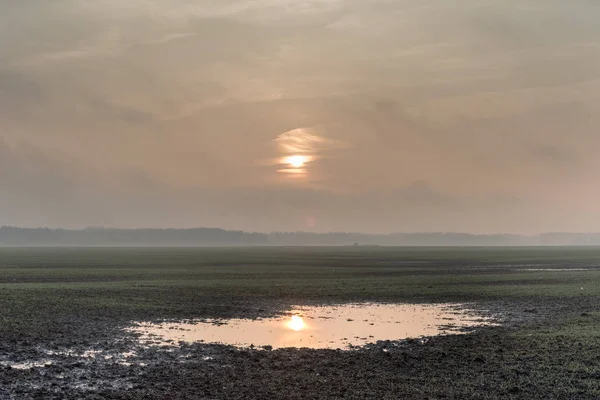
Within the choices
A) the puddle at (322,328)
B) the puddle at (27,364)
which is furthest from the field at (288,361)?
the puddle at (322,328)

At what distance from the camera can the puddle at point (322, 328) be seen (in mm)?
28913

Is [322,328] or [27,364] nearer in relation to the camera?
[27,364]

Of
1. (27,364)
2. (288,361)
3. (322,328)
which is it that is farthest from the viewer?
(322,328)

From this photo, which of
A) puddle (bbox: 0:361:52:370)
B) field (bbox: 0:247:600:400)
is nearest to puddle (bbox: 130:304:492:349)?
field (bbox: 0:247:600:400)

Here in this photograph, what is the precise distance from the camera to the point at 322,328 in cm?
3306

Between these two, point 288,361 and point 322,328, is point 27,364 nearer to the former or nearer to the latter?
point 288,361

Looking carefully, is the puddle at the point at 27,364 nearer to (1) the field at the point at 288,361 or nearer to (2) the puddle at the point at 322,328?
(1) the field at the point at 288,361

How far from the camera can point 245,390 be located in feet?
61.9

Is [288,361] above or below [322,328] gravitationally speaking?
above

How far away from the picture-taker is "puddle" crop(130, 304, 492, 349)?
94.9 feet

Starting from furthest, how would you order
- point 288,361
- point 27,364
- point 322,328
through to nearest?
point 322,328, point 288,361, point 27,364

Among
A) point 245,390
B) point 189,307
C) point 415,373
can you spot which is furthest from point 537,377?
point 189,307

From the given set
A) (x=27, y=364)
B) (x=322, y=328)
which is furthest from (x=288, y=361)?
(x=27, y=364)

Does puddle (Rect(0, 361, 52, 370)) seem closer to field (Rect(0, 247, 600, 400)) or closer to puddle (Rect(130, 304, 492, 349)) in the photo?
field (Rect(0, 247, 600, 400))
